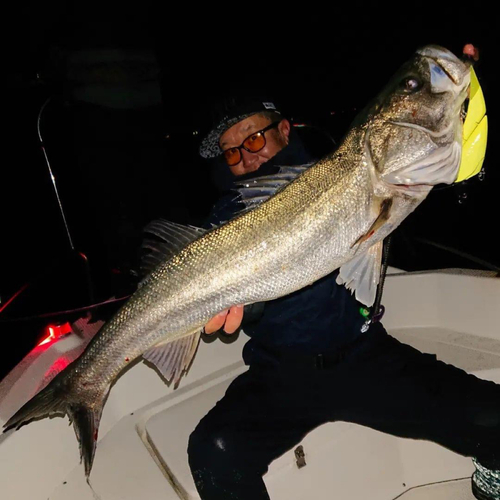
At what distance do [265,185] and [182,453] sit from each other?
1905 mm

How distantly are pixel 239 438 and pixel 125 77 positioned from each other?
13.1 meters

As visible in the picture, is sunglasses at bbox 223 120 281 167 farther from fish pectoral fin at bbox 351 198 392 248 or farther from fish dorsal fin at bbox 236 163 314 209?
fish pectoral fin at bbox 351 198 392 248

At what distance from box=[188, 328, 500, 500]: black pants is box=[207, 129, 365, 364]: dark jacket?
10 centimetres

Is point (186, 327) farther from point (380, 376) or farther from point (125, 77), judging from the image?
point (125, 77)

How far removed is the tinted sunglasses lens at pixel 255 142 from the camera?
283 cm

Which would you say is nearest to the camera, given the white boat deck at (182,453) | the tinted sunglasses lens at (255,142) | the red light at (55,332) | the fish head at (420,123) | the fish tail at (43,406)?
the fish head at (420,123)

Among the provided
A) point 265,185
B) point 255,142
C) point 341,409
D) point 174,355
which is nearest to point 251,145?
point 255,142

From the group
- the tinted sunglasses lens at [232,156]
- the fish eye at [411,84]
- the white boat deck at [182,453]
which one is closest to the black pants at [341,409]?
the white boat deck at [182,453]

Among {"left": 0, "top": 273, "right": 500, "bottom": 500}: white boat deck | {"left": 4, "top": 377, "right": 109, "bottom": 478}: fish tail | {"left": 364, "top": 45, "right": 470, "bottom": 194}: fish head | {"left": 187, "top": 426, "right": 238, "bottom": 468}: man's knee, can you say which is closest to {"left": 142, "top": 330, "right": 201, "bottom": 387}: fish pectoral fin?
{"left": 4, "top": 377, "right": 109, "bottom": 478}: fish tail

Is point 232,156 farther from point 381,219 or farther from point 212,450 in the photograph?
point 212,450

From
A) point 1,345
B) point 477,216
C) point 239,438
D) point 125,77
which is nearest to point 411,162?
point 239,438

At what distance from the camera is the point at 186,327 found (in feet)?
6.87

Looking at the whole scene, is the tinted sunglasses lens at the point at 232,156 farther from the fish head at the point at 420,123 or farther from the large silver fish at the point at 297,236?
the fish head at the point at 420,123

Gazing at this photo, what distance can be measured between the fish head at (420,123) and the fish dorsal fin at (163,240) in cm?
91
